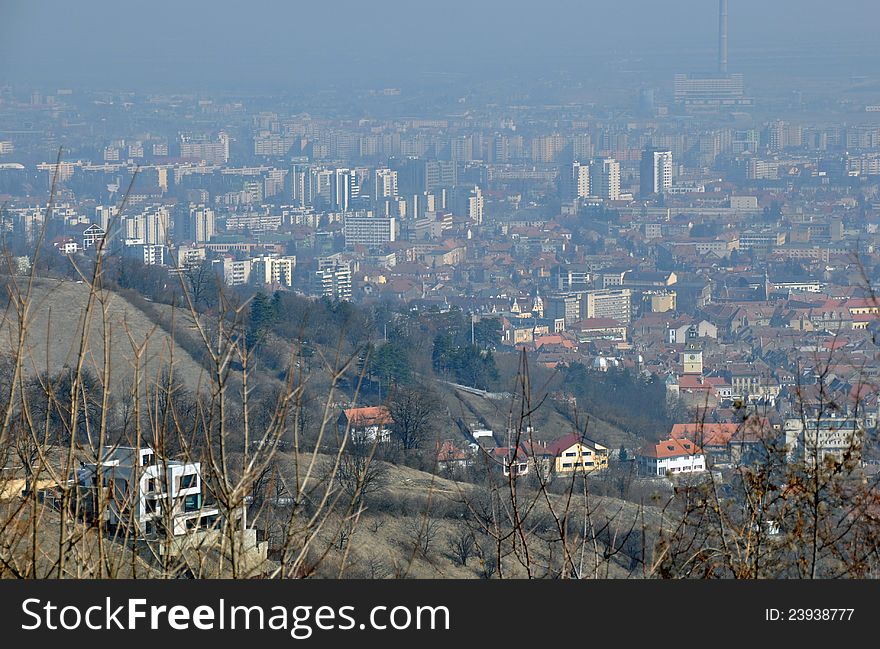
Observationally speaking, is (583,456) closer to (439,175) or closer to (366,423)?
(366,423)

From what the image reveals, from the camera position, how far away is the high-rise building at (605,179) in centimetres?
3828

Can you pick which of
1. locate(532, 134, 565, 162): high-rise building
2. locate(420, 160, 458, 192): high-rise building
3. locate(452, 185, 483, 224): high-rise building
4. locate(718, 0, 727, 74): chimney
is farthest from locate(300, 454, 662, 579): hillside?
locate(718, 0, 727, 74): chimney

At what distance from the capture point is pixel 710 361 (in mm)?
16859

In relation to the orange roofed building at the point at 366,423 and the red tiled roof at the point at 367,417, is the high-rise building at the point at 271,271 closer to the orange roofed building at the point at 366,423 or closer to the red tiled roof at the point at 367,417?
the orange roofed building at the point at 366,423

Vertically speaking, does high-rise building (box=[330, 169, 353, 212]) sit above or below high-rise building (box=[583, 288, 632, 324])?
above

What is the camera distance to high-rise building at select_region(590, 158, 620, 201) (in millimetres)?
38281

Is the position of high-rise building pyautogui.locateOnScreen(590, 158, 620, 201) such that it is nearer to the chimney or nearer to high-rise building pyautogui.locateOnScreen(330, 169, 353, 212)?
high-rise building pyautogui.locateOnScreen(330, 169, 353, 212)

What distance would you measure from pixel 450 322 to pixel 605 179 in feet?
75.7

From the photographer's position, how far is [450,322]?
1628 cm

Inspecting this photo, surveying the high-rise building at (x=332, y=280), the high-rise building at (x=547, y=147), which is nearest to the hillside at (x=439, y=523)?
the high-rise building at (x=332, y=280)

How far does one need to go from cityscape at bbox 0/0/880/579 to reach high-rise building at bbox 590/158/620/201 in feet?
0.38

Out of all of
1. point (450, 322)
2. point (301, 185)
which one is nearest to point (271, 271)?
point (450, 322)
